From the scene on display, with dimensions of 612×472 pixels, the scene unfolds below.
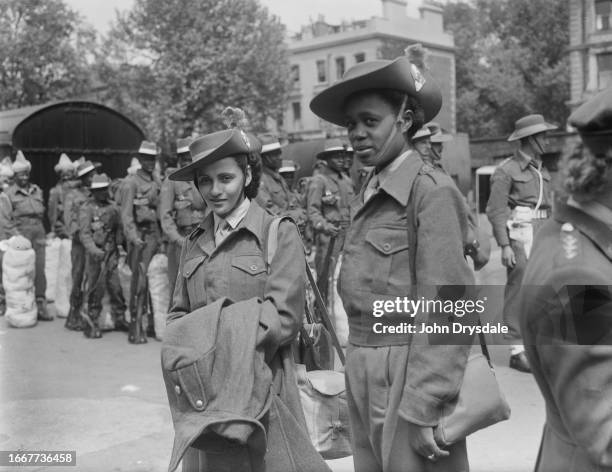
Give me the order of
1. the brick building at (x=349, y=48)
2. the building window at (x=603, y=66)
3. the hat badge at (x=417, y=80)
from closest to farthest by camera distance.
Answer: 1. the hat badge at (x=417, y=80)
2. the building window at (x=603, y=66)
3. the brick building at (x=349, y=48)

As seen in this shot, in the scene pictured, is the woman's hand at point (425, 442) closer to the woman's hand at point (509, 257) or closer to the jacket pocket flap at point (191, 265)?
the jacket pocket flap at point (191, 265)

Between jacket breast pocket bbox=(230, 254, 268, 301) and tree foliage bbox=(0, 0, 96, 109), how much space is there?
42.0 meters

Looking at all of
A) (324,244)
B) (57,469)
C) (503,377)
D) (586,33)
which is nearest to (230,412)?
(57,469)

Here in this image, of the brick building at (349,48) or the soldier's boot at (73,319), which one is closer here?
the soldier's boot at (73,319)

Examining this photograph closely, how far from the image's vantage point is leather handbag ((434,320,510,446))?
264 centimetres

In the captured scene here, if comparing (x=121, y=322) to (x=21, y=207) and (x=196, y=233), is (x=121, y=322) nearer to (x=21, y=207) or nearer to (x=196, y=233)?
(x=21, y=207)

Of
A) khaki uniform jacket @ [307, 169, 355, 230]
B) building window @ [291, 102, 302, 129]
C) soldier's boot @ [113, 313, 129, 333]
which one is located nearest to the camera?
khaki uniform jacket @ [307, 169, 355, 230]

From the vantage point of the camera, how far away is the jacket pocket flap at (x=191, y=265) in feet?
12.0

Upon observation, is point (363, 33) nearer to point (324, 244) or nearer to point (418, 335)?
point (324, 244)

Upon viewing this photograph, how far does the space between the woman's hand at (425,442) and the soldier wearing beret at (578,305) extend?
59 centimetres

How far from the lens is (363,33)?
2317 inches

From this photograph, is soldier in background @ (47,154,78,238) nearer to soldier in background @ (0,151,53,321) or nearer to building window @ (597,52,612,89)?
soldier in background @ (0,151,53,321)

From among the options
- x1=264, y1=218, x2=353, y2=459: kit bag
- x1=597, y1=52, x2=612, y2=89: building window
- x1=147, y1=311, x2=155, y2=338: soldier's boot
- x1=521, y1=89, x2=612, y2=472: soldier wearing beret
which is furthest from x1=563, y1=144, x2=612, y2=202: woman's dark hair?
x1=597, y1=52, x2=612, y2=89: building window

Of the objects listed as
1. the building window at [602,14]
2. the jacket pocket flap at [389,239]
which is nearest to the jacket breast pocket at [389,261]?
the jacket pocket flap at [389,239]
